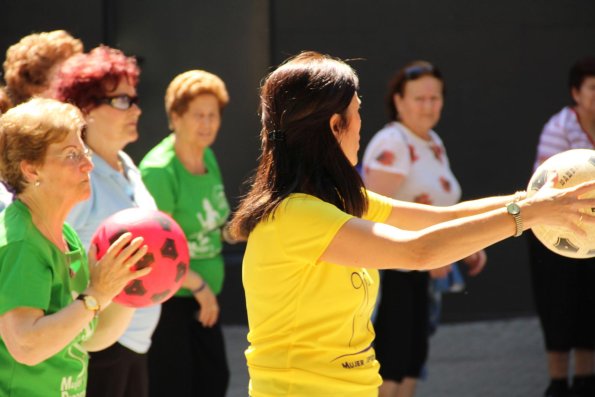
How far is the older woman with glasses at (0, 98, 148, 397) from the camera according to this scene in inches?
141

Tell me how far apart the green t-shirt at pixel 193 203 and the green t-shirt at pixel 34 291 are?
2194mm

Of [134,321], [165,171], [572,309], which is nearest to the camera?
[134,321]

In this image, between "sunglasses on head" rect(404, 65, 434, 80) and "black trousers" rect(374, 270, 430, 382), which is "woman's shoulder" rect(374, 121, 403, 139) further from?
"black trousers" rect(374, 270, 430, 382)

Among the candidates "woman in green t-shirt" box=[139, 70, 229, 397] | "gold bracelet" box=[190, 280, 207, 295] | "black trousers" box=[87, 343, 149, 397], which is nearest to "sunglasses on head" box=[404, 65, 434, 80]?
"woman in green t-shirt" box=[139, 70, 229, 397]

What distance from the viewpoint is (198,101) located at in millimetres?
6500

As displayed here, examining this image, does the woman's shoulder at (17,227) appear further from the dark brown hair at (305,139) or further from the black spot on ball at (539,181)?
the black spot on ball at (539,181)

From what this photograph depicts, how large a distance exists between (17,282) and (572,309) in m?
4.51

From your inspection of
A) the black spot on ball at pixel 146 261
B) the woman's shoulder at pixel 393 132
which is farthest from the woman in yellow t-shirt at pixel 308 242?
the woman's shoulder at pixel 393 132

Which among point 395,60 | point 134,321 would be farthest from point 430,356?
point 134,321

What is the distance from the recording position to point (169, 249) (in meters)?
4.13

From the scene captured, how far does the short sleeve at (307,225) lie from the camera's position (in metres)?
3.42

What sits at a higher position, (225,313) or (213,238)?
(213,238)

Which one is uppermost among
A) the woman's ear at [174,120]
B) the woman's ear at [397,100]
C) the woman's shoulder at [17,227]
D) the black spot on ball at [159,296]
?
the woman's shoulder at [17,227]

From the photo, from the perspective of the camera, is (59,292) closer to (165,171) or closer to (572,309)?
(165,171)
